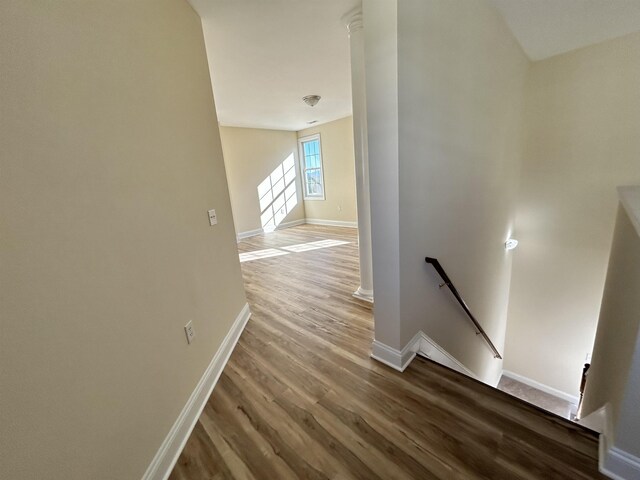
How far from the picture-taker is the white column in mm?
2068

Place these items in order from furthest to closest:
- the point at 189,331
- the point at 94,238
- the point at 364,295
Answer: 1. the point at 364,295
2. the point at 189,331
3. the point at 94,238

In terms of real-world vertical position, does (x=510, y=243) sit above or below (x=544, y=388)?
above

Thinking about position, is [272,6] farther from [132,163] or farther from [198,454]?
[198,454]

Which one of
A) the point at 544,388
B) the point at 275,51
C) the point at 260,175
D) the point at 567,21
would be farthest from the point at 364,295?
the point at 260,175

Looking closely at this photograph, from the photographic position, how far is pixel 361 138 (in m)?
2.31

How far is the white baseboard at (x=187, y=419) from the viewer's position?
1.18m

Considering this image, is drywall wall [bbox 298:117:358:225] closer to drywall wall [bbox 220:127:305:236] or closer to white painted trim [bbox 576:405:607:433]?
→ drywall wall [bbox 220:127:305:236]

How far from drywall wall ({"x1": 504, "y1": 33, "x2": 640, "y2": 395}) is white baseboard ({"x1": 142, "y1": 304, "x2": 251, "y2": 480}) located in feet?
14.1

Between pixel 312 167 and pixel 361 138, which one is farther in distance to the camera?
pixel 312 167

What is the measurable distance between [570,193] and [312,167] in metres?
5.36

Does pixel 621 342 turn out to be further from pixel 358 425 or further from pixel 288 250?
pixel 288 250

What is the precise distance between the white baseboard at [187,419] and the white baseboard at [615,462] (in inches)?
78.3

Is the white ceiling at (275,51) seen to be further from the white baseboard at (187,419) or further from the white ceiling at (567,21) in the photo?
the white baseboard at (187,419)

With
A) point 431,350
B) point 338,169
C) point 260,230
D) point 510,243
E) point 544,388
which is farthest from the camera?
point 260,230
